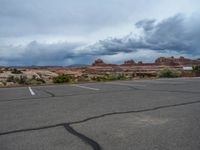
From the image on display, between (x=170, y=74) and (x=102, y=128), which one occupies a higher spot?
(x=170, y=74)

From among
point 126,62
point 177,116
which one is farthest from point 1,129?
point 126,62

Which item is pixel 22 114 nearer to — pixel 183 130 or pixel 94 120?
pixel 94 120

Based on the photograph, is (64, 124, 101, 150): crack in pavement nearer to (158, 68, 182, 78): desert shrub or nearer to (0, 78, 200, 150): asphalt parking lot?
(0, 78, 200, 150): asphalt parking lot

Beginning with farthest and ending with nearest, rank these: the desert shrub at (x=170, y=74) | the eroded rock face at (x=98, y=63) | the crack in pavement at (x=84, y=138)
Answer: the eroded rock face at (x=98, y=63), the desert shrub at (x=170, y=74), the crack in pavement at (x=84, y=138)

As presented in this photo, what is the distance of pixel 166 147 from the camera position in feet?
14.6

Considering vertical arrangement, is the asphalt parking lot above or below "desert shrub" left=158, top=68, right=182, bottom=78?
below

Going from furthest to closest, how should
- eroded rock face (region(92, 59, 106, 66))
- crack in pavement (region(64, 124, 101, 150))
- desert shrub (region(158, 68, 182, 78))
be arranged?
eroded rock face (region(92, 59, 106, 66)) → desert shrub (region(158, 68, 182, 78)) → crack in pavement (region(64, 124, 101, 150))

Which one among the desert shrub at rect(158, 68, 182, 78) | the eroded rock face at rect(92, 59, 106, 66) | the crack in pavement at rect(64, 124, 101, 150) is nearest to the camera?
the crack in pavement at rect(64, 124, 101, 150)

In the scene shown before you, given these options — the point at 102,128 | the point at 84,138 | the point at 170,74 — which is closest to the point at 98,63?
the point at 170,74

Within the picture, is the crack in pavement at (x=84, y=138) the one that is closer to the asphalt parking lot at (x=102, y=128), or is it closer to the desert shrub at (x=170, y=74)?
the asphalt parking lot at (x=102, y=128)

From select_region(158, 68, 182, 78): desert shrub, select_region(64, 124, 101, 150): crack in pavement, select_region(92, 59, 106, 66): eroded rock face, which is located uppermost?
select_region(92, 59, 106, 66): eroded rock face

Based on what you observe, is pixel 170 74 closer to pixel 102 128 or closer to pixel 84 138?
pixel 102 128

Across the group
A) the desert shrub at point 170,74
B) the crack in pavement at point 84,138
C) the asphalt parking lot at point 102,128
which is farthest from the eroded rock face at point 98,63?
the crack in pavement at point 84,138

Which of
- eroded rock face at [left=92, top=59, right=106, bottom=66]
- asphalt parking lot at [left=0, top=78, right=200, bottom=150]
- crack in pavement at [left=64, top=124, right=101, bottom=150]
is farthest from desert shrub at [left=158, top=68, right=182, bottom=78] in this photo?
eroded rock face at [left=92, top=59, right=106, bottom=66]
